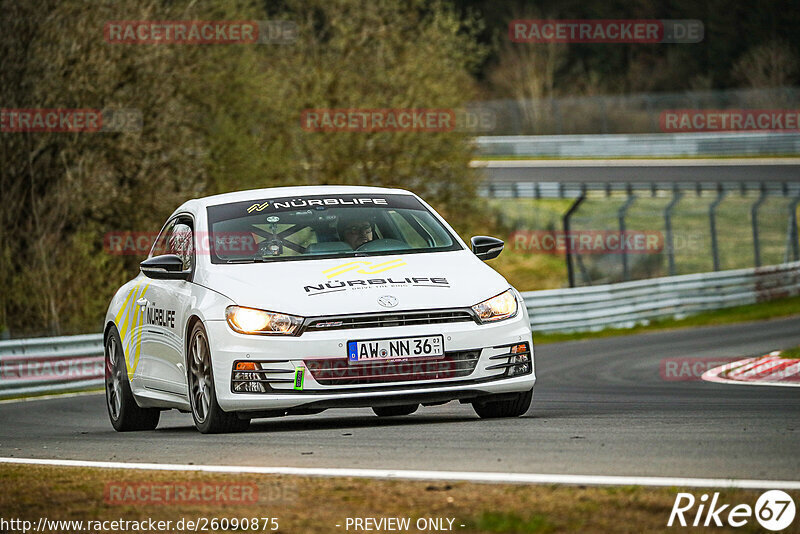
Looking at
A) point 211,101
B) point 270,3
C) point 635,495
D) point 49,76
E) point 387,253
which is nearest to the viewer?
point 635,495

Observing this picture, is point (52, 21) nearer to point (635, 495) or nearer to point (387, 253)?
point (387, 253)

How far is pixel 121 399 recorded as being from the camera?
10727 millimetres

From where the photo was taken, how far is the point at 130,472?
748 cm

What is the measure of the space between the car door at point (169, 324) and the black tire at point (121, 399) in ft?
1.34

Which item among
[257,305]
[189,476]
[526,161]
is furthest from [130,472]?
[526,161]

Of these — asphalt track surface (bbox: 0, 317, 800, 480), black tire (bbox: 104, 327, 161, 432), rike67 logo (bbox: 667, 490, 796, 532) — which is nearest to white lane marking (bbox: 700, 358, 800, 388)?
asphalt track surface (bbox: 0, 317, 800, 480)

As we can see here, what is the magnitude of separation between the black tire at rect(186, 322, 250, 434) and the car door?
0.18 meters

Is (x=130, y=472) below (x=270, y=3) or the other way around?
the other way around

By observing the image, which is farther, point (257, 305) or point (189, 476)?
point (257, 305)

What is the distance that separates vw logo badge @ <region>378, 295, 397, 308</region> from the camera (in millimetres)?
8703

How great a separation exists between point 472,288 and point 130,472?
103 inches
